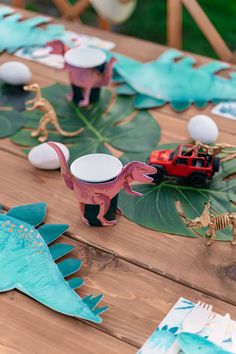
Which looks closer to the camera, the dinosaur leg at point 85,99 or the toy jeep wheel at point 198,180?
the toy jeep wheel at point 198,180

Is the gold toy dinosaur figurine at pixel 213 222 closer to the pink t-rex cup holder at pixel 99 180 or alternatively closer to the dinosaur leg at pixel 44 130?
the pink t-rex cup holder at pixel 99 180

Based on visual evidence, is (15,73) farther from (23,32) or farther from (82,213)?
(82,213)

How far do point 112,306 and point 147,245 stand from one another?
14 cm

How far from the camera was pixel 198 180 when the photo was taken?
1019mm

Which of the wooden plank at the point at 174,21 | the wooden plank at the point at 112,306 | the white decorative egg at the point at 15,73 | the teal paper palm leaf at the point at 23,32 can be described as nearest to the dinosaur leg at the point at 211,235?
the wooden plank at the point at 112,306

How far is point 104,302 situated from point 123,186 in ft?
0.71

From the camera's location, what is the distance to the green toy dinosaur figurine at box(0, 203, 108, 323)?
0.79 metres

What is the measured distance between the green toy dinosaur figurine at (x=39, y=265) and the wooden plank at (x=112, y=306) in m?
0.01

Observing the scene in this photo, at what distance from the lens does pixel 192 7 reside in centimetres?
158

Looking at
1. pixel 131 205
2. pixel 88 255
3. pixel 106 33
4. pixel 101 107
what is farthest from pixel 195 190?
pixel 106 33

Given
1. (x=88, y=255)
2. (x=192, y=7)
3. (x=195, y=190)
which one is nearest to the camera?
(x=88, y=255)

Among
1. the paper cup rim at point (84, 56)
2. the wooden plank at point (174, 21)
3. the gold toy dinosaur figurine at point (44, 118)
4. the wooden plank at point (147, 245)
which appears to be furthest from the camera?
the wooden plank at point (174, 21)

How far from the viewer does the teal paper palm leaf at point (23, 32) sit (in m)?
1.52

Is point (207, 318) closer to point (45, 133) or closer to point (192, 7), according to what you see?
point (45, 133)
